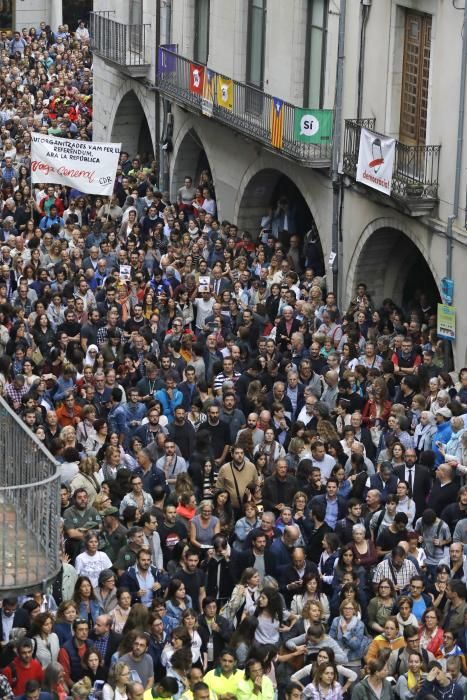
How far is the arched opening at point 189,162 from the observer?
3675cm

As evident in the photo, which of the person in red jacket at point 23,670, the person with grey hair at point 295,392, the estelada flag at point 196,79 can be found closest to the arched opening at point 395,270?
the estelada flag at point 196,79

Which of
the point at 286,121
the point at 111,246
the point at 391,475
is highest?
the point at 286,121

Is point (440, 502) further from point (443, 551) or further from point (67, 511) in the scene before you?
point (67, 511)

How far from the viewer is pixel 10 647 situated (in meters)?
15.9

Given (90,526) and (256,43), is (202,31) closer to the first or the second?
(256,43)

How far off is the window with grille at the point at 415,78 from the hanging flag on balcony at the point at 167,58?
8178 mm

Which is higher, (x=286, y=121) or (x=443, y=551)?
(x=286, y=121)

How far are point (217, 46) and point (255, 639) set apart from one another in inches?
752

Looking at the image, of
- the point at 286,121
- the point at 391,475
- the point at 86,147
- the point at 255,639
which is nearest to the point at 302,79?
the point at 286,121

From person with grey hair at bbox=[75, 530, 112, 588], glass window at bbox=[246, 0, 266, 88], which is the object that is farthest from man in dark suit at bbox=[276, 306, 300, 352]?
glass window at bbox=[246, 0, 266, 88]

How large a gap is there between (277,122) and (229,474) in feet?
36.9

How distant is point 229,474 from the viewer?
20.0m

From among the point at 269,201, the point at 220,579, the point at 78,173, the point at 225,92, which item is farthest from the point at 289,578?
the point at 269,201

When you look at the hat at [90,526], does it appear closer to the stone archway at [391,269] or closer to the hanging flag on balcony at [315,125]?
the stone archway at [391,269]
